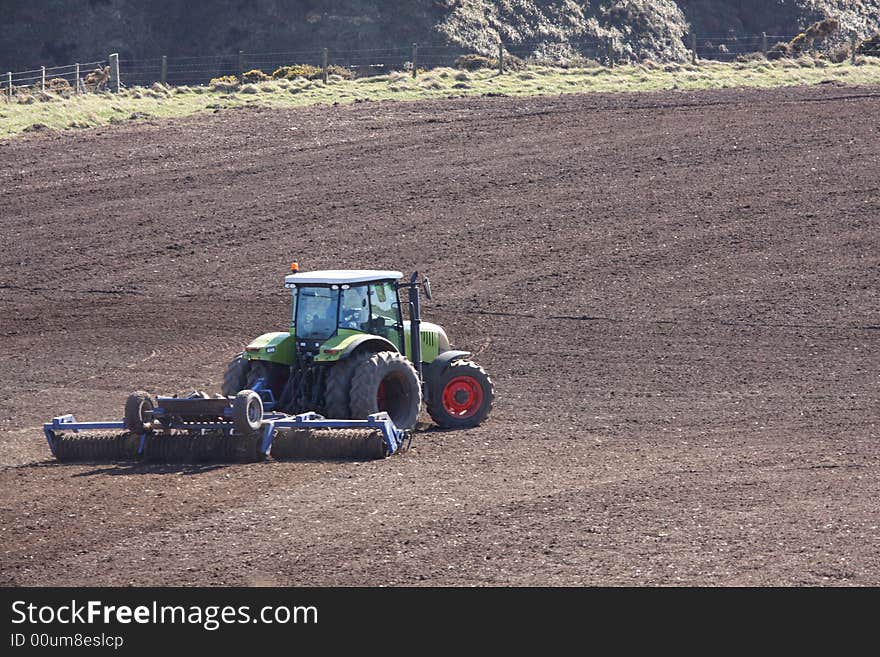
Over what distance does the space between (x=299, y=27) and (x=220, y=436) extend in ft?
186

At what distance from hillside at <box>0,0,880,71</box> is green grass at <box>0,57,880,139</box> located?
19.6m

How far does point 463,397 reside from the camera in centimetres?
1661

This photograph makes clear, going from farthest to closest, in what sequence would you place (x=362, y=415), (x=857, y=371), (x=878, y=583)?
(x=857, y=371)
(x=362, y=415)
(x=878, y=583)

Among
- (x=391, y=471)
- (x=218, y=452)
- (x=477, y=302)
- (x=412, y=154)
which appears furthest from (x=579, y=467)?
(x=412, y=154)

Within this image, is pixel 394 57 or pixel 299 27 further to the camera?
pixel 299 27

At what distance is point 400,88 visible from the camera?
43562 millimetres

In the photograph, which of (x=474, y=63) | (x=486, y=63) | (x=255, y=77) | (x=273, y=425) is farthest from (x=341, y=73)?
(x=273, y=425)

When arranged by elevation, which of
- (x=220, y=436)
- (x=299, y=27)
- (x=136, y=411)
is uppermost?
(x=299, y=27)

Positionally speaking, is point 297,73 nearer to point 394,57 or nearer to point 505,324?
point 394,57

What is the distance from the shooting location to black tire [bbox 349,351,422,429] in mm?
14781

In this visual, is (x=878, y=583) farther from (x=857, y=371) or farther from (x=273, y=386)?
(x=857, y=371)

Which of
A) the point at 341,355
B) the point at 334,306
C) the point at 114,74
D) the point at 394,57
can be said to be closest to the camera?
the point at 341,355

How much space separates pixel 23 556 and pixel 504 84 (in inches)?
1410

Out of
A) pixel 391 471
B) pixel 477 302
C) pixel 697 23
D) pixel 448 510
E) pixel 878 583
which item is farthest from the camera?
pixel 697 23
